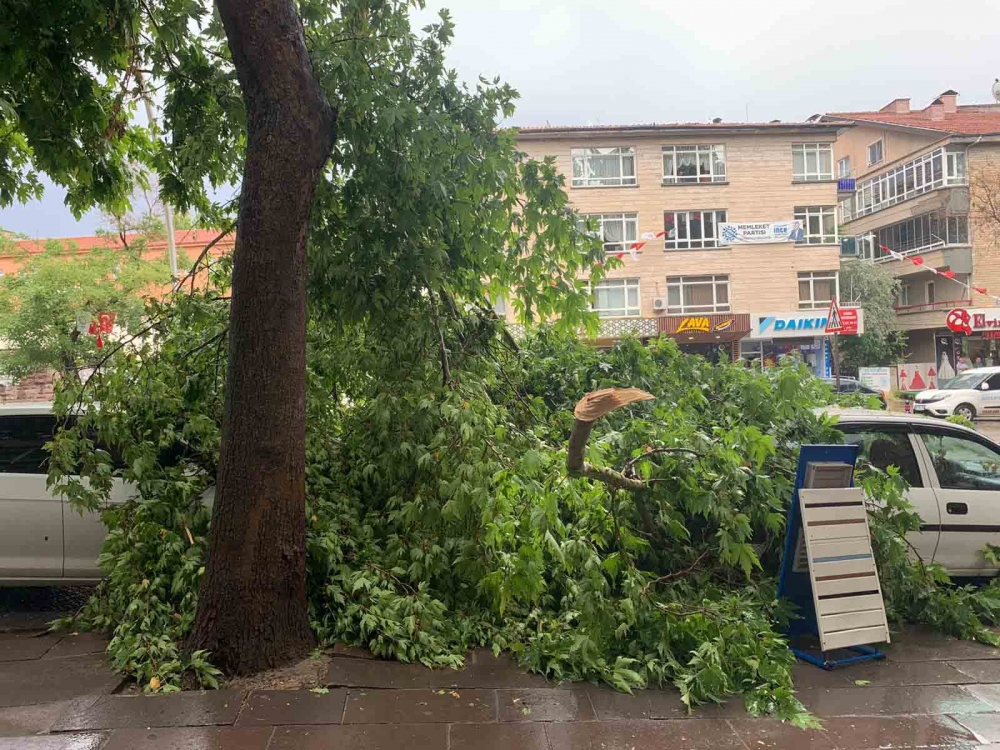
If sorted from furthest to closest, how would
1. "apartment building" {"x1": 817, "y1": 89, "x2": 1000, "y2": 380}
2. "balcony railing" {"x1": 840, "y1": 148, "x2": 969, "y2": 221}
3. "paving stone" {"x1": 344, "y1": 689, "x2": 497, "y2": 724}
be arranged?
"balcony railing" {"x1": 840, "y1": 148, "x2": 969, "y2": 221}, "apartment building" {"x1": 817, "y1": 89, "x2": 1000, "y2": 380}, "paving stone" {"x1": 344, "y1": 689, "x2": 497, "y2": 724}

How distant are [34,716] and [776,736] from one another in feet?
12.9

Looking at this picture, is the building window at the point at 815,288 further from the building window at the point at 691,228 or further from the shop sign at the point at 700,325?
the building window at the point at 691,228

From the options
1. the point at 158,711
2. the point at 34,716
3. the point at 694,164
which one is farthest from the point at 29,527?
the point at 694,164

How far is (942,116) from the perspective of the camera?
47094 millimetres

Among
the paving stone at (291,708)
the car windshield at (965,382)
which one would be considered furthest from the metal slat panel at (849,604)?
the car windshield at (965,382)

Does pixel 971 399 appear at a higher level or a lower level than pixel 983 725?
higher

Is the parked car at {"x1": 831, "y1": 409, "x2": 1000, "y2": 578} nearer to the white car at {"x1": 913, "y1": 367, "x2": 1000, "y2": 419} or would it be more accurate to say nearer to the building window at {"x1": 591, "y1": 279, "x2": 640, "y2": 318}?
the white car at {"x1": 913, "y1": 367, "x2": 1000, "y2": 419}

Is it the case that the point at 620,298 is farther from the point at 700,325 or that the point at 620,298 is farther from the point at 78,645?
the point at 78,645

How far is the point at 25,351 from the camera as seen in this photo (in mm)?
24734

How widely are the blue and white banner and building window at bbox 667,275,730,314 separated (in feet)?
5.84

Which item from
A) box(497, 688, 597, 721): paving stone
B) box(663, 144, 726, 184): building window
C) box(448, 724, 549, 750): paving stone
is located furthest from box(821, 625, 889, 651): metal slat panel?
box(663, 144, 726, 184): building window

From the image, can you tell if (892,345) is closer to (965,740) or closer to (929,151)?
(929,151)

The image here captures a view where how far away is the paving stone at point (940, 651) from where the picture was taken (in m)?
5.32

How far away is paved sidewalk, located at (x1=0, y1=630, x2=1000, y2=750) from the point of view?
4039 millimetres
